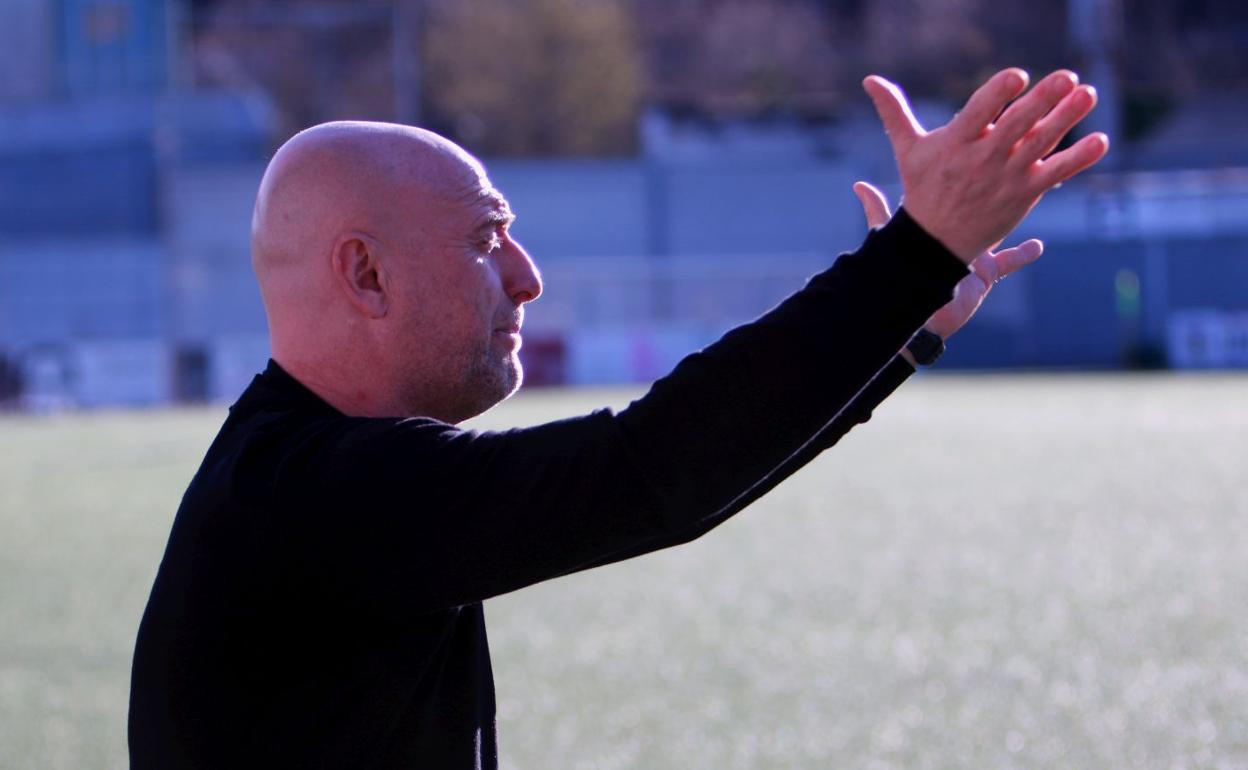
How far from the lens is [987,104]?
189 cm

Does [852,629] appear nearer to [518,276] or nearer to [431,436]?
[518,276]

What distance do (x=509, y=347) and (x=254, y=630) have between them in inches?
18.6

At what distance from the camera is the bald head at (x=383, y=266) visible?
2275 mm

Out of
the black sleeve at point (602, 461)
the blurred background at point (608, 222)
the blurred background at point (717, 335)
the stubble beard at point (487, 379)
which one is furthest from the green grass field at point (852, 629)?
the blurred background at point (608, 222)

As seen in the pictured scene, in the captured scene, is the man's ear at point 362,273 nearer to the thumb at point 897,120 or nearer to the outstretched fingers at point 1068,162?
the thumb at point 897,120

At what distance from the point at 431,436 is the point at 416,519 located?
0.33ft

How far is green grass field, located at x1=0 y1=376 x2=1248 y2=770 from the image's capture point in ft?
21.6

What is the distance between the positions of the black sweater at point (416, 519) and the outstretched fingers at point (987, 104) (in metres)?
0.11

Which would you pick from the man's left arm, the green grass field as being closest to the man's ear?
the man's left arm

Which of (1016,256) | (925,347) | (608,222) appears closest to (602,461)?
(925,347)

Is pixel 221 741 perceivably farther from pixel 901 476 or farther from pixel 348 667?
pixel 901 476

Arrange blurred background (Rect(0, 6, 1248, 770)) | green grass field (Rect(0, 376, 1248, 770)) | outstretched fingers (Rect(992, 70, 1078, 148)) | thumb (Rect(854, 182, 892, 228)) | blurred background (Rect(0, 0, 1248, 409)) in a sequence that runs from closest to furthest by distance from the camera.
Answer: outstretched fingers (Rect(992, 70, 1078, 148)), thumb (Rect(854, 182, 892, 228)), green grass field (Rect(0, 376, 1248, 770)), blurred background (Rect(0, 6, 1248, 770)), blurred background (Rect(0, 0, 1248, 409))

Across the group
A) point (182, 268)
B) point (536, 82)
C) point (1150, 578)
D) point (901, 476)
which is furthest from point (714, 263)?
point (1150, 578)

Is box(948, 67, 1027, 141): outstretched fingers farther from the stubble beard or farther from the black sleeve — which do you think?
the stubble beard
